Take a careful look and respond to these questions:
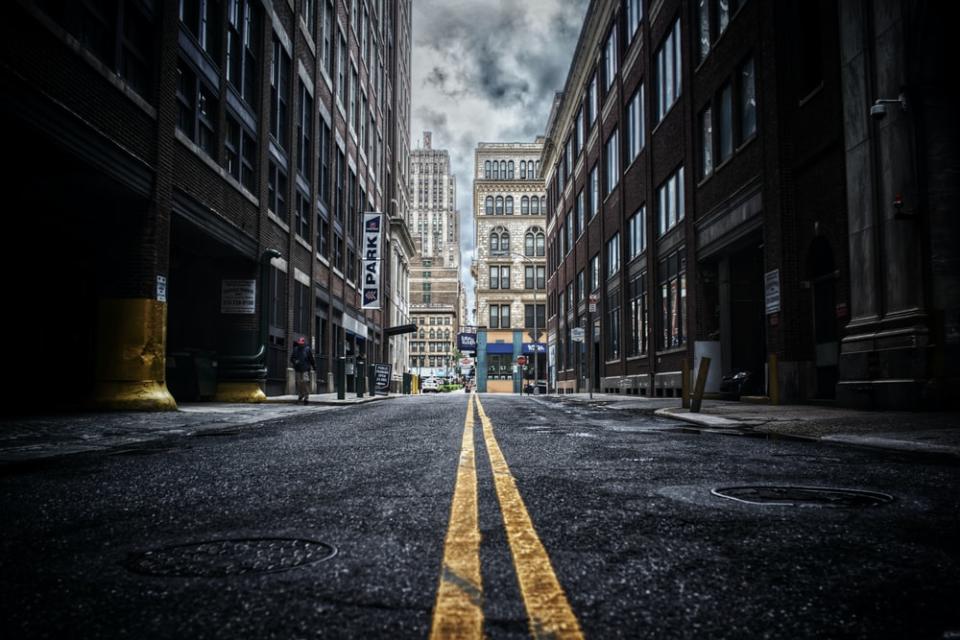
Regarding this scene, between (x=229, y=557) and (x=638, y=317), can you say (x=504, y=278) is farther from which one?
(x=229, y=557)

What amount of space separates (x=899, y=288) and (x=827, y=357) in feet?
11.9

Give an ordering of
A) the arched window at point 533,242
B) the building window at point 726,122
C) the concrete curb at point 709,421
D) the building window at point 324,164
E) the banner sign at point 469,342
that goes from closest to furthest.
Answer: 1. the concrete curb at point 709,421
2. the building window at point 726,122
3. the building window at point 324,164
4. the arched window at point 533,242
5. the banner sign at point 469,342

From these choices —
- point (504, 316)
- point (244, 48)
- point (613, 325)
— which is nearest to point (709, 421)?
point (244, 48)

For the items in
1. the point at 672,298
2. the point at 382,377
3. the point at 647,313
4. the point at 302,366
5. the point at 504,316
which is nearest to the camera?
the point at 302,366

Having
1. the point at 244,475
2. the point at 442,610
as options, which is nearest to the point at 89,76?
the point at 244,475

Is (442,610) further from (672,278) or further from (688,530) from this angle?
(672,278)

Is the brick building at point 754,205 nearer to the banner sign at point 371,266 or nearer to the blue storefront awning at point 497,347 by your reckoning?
the banner sign at point 371,266

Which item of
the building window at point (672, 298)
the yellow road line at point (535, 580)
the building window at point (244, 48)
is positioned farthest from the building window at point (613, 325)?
the yellow road line at point (535, 580)

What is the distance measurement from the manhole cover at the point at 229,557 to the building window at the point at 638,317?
2643cm

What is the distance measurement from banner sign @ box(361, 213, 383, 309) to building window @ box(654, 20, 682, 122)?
57.8 ft

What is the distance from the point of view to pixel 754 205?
1797 cm

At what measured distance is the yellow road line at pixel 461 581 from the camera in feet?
5.99

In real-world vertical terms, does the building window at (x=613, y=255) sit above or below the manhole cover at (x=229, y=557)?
above

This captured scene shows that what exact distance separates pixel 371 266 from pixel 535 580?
125 feet
